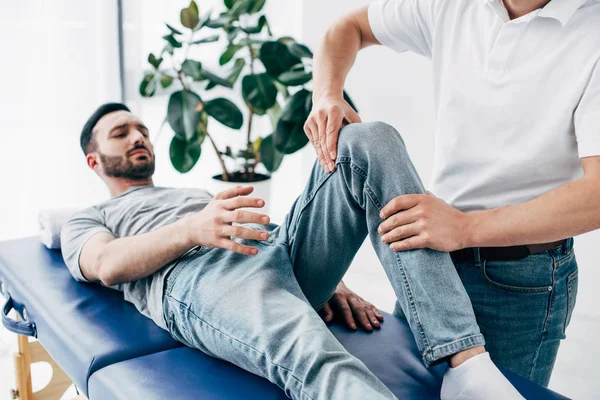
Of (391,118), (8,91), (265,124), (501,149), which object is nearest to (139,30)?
(8,91)

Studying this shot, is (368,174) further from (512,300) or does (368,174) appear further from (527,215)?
(512,300)

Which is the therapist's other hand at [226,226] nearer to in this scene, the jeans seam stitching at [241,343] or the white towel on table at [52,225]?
the jeans seam stitching at [241,343]

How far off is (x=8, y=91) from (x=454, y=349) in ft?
8.10

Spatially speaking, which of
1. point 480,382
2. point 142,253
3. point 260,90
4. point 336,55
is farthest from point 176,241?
point 260,90

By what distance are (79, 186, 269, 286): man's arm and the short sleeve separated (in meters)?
0.65

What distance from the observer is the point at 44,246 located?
2016 mm

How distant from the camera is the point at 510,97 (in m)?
1.29

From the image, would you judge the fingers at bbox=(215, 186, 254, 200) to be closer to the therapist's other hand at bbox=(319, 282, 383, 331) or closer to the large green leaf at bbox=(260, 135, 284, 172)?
Answer: the therapist's other hand at bbox=(319, 282, 383, 331)

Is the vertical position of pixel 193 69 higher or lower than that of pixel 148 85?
higher

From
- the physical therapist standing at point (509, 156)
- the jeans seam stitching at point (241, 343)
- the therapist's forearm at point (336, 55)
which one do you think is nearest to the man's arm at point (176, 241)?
the jeans seam stitching at point (241, 343)

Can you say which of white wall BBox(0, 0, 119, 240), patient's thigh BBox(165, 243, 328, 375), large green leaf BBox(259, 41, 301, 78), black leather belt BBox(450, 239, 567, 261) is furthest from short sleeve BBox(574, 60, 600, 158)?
white wall BBox(0, 0, 119, 240)

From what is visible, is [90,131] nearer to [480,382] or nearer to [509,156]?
[509,156]

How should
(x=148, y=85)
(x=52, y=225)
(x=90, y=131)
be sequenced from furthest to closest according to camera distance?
1. (x=148, y=85)
2. (x=90, y=131)
3. (x=52, y=225)

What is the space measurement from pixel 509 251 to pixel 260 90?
6.23 feet
